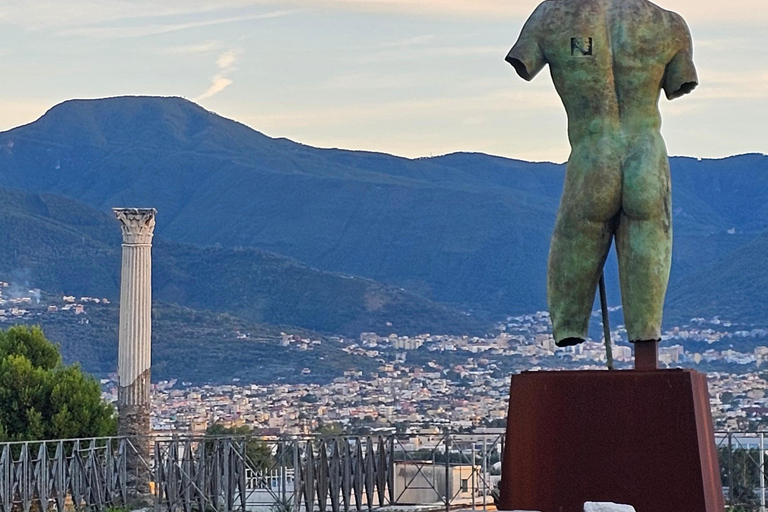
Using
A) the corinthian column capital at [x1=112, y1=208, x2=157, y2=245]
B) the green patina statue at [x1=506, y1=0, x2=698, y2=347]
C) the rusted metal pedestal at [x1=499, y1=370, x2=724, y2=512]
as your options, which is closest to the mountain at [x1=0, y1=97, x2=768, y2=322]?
the corinthian column capital at [x1=112, y1=208, x2=157, y2=245]

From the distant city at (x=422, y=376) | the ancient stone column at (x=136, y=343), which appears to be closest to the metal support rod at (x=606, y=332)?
the ancient stone column at (x=136, y=343)

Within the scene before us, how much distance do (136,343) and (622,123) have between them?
17.2 metres

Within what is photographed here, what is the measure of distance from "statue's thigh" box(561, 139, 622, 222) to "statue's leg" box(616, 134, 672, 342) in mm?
73

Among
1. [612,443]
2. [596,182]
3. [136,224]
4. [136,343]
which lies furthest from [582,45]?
[136,224]

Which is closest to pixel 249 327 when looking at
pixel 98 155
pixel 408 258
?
pixel 408 258

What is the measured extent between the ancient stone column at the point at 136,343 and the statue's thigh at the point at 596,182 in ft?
51.0

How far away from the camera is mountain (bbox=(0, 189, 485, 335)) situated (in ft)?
303

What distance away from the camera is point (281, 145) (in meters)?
152

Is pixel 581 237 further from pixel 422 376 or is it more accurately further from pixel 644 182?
pixel 422 376

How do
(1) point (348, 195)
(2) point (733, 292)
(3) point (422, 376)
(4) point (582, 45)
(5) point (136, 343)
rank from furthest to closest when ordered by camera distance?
(1) point (348, 195), (3) point (422, 376), (2) point (733, 292), (5) point (136, 343), (4) point (582, 45)

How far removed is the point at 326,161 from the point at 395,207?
2010 cm

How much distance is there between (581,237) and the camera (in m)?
12.4

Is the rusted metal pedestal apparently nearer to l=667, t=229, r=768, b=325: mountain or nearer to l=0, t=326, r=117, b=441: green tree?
l=0, t=326, r=117, b=441: green tree

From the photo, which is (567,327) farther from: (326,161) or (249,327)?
(326,161)
